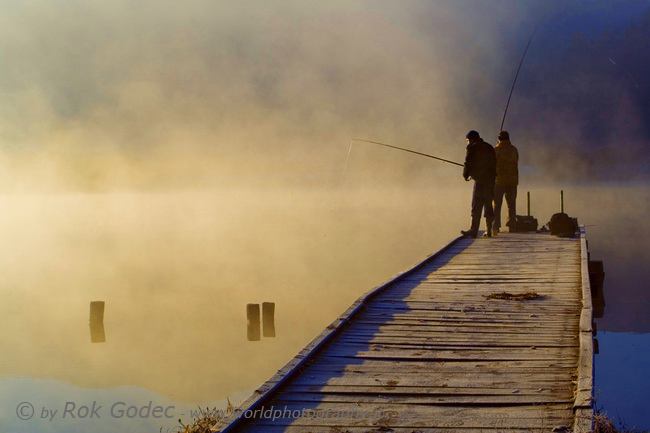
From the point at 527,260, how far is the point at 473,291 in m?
3.47

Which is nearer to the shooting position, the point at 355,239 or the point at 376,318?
the point at 376,318

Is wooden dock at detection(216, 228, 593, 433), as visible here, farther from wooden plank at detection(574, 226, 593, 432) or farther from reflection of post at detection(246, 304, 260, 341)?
reflection of post at detection(246, 304, 260, 341)

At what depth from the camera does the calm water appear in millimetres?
17547

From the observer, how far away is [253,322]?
21.5 metres

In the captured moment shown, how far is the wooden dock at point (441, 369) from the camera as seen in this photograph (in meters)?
5.64

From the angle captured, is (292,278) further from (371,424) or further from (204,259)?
(371,424)

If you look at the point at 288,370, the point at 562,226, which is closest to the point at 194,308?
the point at 562,226

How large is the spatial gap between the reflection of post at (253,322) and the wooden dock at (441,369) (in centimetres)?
1083

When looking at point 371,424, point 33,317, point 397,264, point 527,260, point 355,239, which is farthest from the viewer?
point 355,239

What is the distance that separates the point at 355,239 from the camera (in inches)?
1871

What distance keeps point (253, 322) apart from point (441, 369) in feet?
49.4

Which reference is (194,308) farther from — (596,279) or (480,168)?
(480,168)

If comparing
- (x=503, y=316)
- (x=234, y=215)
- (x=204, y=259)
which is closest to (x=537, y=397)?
(x=503, y=316)

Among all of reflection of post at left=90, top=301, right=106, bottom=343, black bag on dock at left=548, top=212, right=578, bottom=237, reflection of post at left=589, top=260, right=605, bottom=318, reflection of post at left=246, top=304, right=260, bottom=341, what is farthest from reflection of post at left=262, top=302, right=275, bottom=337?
reflection of post at left=589, top=260, right=605, bottom=318
